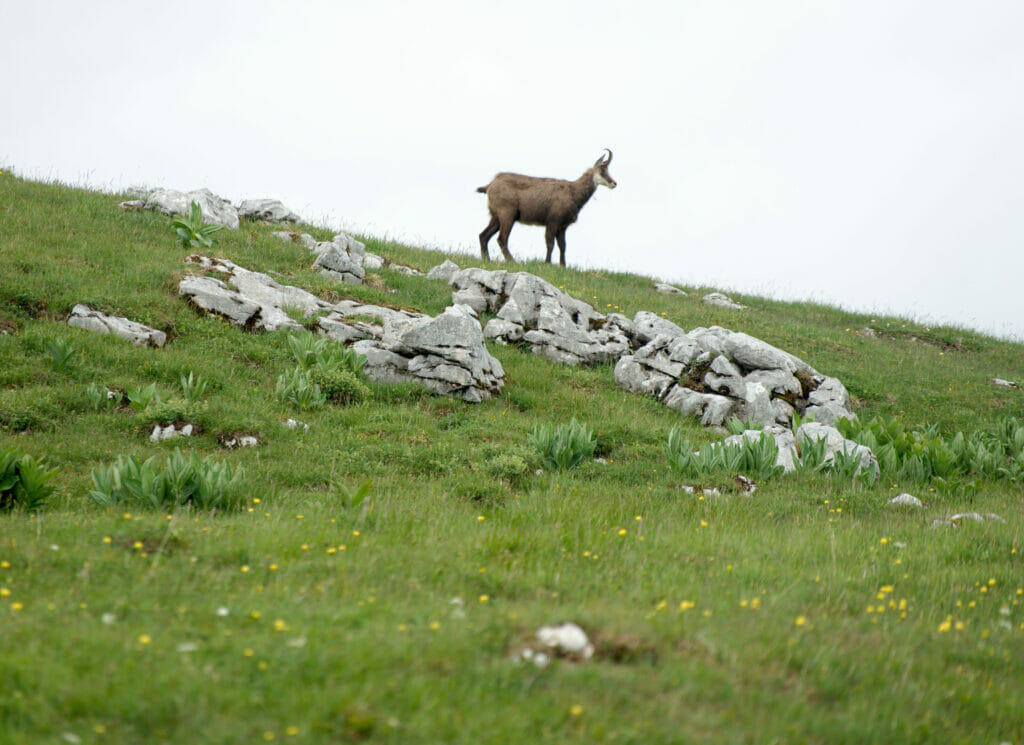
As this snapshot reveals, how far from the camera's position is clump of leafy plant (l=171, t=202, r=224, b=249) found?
1486 cm

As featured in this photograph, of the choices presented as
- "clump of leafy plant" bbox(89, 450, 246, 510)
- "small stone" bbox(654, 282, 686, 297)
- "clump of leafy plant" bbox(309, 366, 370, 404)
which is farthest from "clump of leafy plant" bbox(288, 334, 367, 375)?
"small stone" bbox(654, 282, 686, 297)

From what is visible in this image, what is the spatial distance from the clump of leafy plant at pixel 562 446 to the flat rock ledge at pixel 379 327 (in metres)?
2.58

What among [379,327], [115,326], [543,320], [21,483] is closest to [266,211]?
[379,327]

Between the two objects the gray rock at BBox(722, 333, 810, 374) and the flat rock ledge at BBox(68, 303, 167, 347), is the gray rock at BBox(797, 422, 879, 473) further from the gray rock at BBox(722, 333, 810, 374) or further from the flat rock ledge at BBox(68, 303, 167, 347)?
the flat rock ledge at BBox(68, 303, 167, 347)

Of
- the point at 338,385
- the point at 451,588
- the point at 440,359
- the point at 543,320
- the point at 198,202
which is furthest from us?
the point at 198,202

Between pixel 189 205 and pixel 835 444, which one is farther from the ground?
pixel 189 205

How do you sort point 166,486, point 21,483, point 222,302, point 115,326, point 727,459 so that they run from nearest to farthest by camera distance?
point 21,483 < point 166,486 < point 727,459 < point 115,326 < point 222,302

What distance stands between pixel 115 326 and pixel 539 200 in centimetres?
1316

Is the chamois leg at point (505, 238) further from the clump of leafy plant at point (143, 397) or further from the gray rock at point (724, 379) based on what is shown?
the clump of leafy plant at point (143, 397)

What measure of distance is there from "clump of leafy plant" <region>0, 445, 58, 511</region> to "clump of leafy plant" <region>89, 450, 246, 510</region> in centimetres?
39

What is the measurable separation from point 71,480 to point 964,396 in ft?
52.7

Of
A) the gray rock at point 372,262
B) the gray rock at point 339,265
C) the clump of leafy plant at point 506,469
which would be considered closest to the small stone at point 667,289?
the gray rock at point 372,262

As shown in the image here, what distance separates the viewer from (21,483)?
6289 mm

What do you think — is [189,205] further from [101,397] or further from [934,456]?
[934,456]
